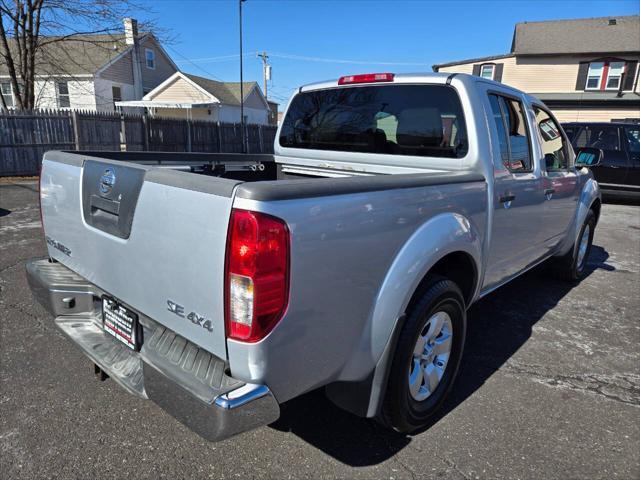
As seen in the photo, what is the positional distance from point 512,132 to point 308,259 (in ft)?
7.78

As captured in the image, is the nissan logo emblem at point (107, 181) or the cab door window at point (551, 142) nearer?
the nissan logo emblem at point (107, 181)

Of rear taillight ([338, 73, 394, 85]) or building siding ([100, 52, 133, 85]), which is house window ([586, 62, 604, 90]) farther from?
rear taillight ([338, 73, 394, 85])

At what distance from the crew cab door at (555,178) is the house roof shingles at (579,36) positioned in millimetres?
27605

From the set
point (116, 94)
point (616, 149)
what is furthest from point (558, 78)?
point (116, 94)

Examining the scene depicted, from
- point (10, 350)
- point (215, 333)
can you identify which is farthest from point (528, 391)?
point (10, 350)

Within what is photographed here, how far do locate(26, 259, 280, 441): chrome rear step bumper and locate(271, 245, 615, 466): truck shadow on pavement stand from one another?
871mm

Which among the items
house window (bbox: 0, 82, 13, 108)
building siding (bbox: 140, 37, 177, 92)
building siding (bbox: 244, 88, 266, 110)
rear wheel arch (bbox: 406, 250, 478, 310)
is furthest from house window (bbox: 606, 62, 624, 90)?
house window (bbox: 0, 82, 13, 108)

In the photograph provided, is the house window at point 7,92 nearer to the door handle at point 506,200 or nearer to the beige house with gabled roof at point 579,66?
the beige house with gabled roof at point 579,66

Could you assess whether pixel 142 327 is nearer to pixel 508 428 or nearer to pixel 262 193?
pixel 262 193

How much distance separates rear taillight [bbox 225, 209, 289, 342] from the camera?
5.07ft

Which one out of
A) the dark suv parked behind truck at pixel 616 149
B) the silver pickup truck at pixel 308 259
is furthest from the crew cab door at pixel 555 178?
the dark suv parked behind truck at pixel 616 149

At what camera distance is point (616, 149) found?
10.4 meters

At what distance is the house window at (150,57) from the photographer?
101 feet

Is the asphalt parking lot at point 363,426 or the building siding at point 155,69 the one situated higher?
the building siding at point 155,69
